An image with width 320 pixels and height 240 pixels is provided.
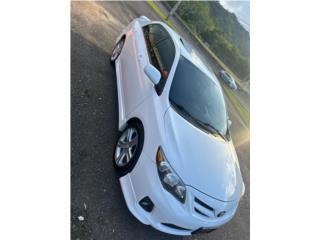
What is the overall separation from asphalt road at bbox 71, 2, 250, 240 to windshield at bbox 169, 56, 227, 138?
3.53 ft

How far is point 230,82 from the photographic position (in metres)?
4.67

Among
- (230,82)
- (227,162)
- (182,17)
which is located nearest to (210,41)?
(182,17)

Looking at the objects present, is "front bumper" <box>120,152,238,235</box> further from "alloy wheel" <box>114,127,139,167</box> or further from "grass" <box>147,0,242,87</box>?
"grass" <box>147,0,242,87</box>

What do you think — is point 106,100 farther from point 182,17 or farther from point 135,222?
point 182,17

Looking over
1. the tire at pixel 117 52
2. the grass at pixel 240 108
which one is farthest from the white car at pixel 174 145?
the grass at pixel 240 108

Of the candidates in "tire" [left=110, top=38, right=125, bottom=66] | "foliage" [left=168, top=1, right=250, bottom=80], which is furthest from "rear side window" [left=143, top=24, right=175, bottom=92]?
"foliage" [left=168, top=1, right=250, bottom=80]

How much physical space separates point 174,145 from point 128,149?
2.16 feet

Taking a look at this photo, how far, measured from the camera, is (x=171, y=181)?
2.65 metres

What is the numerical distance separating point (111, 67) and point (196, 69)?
5.47 feet

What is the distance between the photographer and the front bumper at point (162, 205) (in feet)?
8.70

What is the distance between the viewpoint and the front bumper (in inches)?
104

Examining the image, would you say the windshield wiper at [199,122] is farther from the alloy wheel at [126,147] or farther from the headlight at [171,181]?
the headlight at [171,181]

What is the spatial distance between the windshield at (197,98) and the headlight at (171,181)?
728mm
